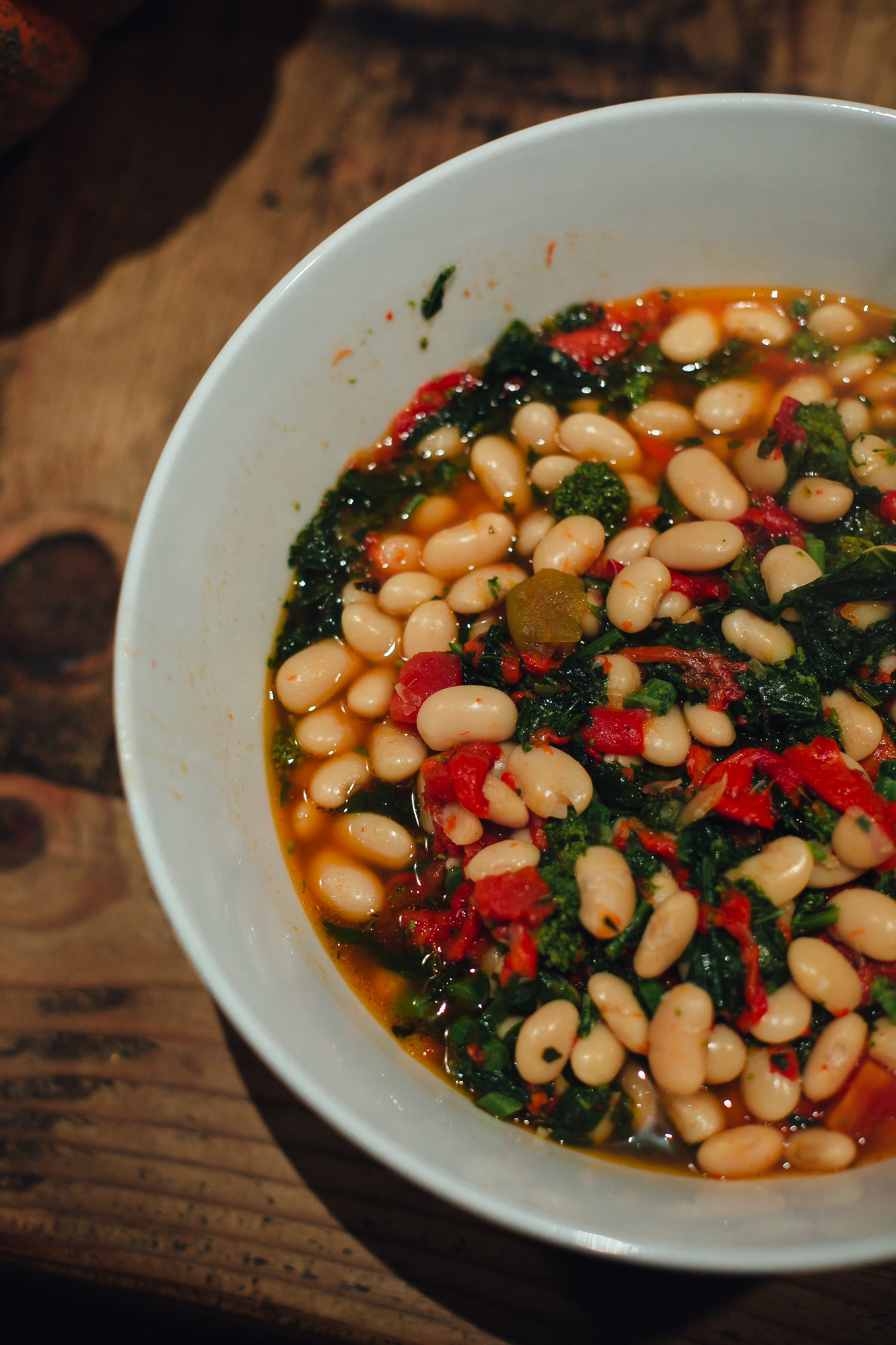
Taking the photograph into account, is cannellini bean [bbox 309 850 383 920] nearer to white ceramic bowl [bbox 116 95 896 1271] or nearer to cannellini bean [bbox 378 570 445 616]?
white ceramic bowl [bbox 116 95 896 1271]

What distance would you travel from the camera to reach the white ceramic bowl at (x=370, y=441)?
127 cm

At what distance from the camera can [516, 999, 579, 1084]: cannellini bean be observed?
149cm

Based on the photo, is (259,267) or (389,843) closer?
(389,843)

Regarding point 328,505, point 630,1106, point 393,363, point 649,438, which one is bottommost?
point 630,1106

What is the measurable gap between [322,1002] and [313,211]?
211 centimetres

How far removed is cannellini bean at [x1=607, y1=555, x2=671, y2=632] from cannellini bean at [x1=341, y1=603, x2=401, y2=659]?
48cm

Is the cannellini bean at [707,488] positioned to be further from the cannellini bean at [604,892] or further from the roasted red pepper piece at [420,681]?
the cannellini bean at [604,892]

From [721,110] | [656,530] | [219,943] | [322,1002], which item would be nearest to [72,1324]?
[322,1002]

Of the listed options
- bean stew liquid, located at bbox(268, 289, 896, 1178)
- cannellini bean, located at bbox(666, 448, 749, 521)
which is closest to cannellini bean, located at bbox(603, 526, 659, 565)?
bean stew liquid, located at bbox(268, 289, 896, 1178)

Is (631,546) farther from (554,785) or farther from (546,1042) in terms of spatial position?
(546,1042)

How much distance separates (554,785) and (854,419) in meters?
1.10

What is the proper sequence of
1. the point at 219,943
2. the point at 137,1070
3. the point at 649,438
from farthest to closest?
the point at 649,438 < the point at 137,1070 < the point at 219,943

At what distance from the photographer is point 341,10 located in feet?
8.54

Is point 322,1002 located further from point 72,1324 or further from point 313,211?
point 313,211
